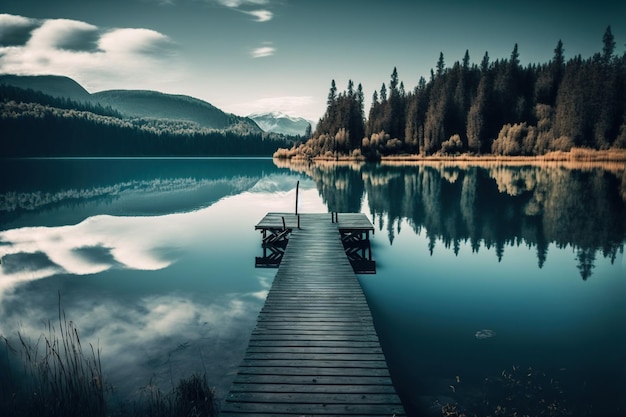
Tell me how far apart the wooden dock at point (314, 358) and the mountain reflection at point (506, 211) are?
1365cm

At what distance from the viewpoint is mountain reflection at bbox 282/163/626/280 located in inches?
945

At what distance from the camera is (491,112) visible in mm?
118188

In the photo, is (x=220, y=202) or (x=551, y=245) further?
(x=220, y=202)

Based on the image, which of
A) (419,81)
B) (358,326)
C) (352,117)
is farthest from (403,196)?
(419,81)

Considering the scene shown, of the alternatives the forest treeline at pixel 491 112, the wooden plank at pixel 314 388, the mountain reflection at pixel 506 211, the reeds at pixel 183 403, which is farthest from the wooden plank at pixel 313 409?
the forest treeline at pixel 491 112

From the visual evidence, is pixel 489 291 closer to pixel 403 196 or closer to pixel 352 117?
pixel 403 196

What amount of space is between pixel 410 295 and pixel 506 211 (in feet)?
81.7

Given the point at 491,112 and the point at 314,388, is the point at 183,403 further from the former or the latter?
the point at 491,112

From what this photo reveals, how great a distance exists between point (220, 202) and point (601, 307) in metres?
39.3

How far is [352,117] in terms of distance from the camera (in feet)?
405

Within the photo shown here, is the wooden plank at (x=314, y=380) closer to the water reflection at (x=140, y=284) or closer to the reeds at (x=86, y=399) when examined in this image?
the reeds at (x=86, y=399)

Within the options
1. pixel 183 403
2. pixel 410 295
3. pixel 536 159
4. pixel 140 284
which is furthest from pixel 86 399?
pixel 536 159

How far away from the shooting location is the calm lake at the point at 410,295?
9.03 meters

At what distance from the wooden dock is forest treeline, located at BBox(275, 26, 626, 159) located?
340 feet
